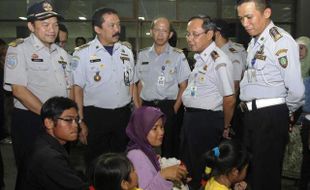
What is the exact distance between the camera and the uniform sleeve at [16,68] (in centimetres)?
304

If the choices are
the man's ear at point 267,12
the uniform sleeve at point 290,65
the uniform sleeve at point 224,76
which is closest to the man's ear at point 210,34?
Answer: the uniform sleeve at point 224,76

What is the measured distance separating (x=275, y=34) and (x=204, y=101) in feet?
3.00

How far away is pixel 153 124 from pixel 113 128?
101 centimetres

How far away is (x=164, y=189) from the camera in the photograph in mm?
2439

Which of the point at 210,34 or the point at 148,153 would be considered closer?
the point at 148,153

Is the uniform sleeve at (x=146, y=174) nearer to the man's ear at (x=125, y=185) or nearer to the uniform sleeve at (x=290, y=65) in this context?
the man's ear at (x=125, y=185)

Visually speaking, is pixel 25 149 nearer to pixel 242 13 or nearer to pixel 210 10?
pixel 242 13

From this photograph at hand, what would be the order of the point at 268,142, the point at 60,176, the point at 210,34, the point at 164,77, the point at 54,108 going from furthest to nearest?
the point at 164,77 < the point at 210,34 < the point at 268,142 < the point at 54,108 < the point at 60,176

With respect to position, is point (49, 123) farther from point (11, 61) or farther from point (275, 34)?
point (275, 34)

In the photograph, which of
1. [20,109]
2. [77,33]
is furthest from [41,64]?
[77,33]

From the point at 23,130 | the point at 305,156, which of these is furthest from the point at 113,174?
the point at 305,156

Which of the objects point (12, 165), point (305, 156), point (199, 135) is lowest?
point (12, 165)

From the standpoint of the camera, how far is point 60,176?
7.17 ft

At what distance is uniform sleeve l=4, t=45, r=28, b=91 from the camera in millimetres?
3045
